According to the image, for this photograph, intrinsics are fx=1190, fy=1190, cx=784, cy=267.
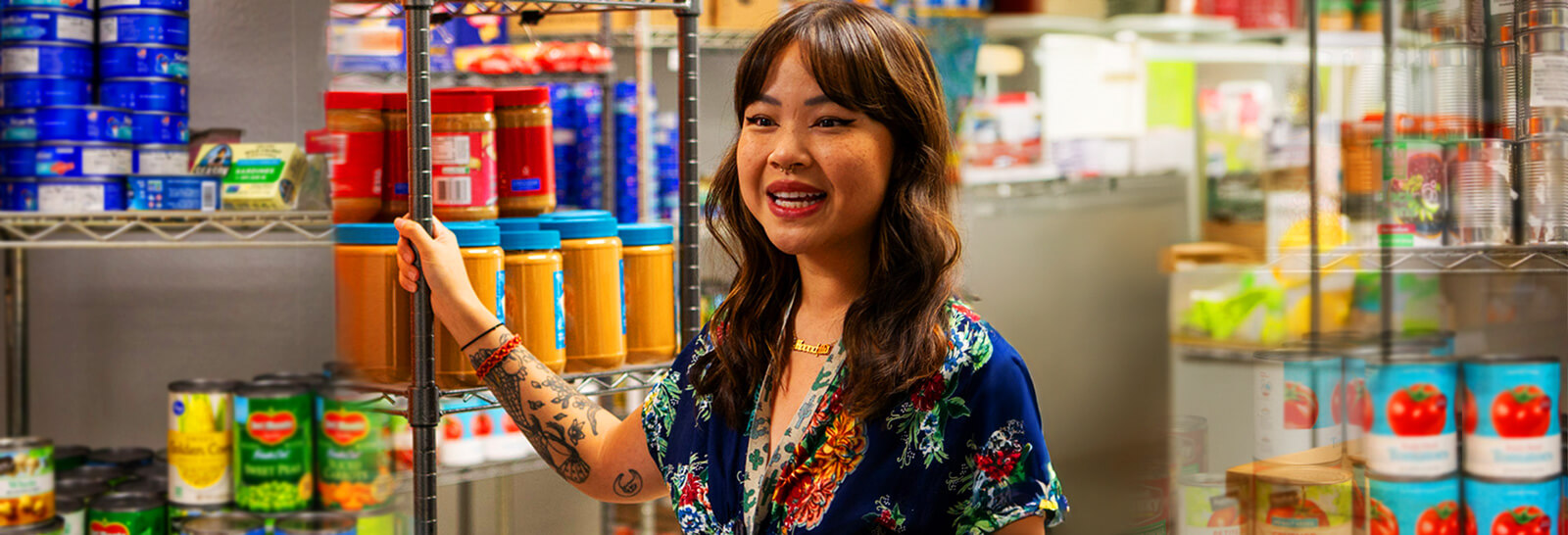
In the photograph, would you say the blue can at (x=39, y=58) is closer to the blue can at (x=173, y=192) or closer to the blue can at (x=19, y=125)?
the blue can at (x=19, y=125)

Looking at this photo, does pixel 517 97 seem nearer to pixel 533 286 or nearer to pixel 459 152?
pixel 459 152

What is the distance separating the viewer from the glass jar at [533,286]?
4.50 feet

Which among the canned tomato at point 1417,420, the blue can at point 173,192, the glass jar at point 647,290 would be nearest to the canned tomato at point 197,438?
the blue can at point 173,192

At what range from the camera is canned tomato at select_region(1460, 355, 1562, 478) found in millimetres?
1849

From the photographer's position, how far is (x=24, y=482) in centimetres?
178

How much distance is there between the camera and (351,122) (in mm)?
1383

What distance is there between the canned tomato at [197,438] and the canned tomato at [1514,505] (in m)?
1.97

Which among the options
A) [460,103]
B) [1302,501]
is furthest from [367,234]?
[1302,501]

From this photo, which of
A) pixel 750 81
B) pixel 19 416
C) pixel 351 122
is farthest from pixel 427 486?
pixel 19 416

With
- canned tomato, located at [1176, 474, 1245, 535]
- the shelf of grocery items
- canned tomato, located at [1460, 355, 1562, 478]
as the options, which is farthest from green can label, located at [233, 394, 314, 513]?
canned tomato, located at [1460, 355, 1562, 478]

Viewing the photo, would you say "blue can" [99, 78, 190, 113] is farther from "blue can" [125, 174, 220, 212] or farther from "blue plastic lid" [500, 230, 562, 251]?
"blue plastic lid" [500, 230, 562, 251]

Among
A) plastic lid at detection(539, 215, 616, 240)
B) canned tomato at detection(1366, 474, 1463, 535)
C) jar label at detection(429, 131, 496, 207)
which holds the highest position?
jar label at detection(429, 131, 496, 207)

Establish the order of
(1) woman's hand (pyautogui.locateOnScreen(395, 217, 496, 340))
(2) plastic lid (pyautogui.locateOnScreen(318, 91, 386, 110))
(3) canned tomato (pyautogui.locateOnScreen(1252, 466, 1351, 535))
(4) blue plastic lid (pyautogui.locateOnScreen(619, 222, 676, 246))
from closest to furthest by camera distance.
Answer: (1) woman's hand (pyautogui.locateOnScreen(395, 217, 496, 340)), (2) plastic lid (pyautogui.locateOnScreen(318, 91, 386, 110)), (4) blue plastic lid (pyautogui.locateOnScreen(619, 222, 676, 246)), (3) canned tomato (pyautogui.locateOnScreen(1252, 466, 1351, 535))

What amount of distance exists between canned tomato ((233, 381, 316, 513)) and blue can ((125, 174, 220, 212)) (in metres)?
0.32
